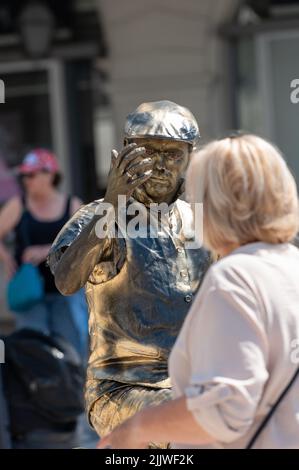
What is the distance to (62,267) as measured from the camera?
3293 millimetres

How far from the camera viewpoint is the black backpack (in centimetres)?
634

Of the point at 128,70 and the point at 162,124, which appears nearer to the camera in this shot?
the point at 162,124

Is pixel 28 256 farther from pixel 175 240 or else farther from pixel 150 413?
pixel 150 413

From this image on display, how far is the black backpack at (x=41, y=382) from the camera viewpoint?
6.34 meters

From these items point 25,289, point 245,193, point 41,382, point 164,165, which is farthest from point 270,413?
point 25,289

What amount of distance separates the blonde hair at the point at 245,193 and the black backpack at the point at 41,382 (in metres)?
3.89

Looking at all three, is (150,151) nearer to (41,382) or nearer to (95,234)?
(95,234)

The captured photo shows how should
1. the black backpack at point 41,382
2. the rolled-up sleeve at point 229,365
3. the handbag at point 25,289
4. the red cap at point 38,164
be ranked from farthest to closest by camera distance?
the red cap at point 38,164, the handbag at point 25,289, the black backpack at point 41,382, the rolled-up sleeve at point 229,365

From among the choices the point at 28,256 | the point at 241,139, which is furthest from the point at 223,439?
the point at 28,256

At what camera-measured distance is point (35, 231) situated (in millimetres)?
7020

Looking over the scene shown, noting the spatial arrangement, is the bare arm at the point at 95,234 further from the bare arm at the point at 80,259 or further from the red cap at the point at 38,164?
the red cap at the point at 38,164

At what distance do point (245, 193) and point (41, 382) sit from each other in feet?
13.2

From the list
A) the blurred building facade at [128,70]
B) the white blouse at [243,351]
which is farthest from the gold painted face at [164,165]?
the blurred building facade at [128,70]
